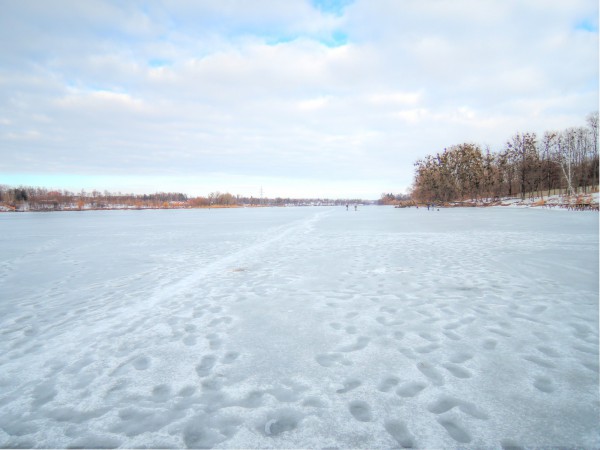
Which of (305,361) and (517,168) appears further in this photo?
(517,168)

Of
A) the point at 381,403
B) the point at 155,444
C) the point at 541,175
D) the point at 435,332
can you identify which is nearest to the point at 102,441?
the point at 155,444

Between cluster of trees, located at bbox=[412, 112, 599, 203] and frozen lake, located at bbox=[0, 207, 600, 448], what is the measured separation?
73357 mm

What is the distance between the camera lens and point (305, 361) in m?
3.61

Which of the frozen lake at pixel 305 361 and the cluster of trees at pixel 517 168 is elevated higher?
the cluster of trees at pixel 517 168

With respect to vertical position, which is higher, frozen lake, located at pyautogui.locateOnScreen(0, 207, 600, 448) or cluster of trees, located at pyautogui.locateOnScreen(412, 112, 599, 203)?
cluster of trees, located at pyautogui.locateOnScreen(412, 112, 599, 203)

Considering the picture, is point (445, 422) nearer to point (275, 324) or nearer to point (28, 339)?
point (275, 324)

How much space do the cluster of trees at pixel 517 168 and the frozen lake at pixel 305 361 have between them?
73.4 m

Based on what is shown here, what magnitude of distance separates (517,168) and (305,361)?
3344 inches

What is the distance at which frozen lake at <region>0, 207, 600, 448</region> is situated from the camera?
8.25ft

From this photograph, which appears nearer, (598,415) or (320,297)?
(598,415)

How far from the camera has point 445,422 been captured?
2.56 metres

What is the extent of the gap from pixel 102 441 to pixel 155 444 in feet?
1.40

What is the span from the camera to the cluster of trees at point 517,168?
68000 millimetres

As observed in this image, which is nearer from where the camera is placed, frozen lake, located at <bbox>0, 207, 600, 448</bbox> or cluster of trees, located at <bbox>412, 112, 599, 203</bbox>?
frozen lake, located at <bbox>0, 207, 600, 448</bbox>
